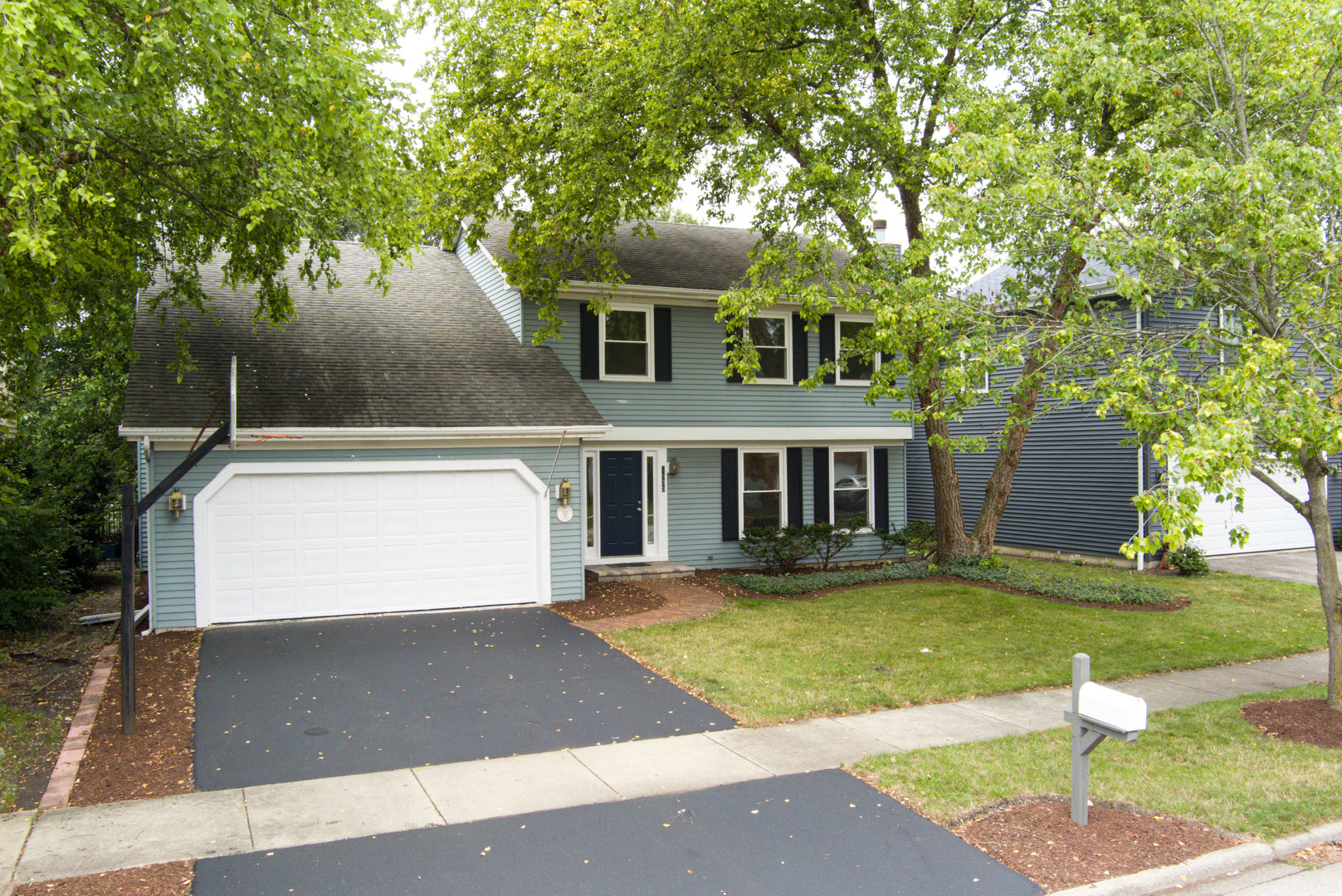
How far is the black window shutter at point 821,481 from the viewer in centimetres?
1722

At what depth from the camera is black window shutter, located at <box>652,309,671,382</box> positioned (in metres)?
15.7

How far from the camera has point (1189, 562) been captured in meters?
15.4

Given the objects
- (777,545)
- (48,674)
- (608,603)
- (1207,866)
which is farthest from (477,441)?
(1207,866)

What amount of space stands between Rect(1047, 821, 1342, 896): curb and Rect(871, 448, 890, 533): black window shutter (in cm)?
1246

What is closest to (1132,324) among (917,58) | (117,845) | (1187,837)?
(917,58)

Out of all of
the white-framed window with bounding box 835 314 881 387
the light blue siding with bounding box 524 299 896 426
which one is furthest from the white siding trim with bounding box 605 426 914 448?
the white-framed window with bounding box 835 314 881 387

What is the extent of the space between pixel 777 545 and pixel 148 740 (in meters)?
10.5

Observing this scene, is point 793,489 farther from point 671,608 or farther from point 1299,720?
point 1299,720

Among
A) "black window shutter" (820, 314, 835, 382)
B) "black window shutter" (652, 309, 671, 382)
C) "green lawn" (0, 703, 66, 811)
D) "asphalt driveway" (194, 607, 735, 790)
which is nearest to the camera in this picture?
"green lawn" (0, 703, 66, 811)

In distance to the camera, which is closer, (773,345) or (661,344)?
(661,344)

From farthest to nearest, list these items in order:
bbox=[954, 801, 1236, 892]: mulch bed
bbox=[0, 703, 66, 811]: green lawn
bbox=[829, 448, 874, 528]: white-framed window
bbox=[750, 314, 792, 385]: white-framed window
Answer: bbox=[829, 448, 874, 528]: white-framed window → bbox=[750, 314, 792, 385]: white-framed window → bbox=[0, 703, 66, 811]: green lawn → bbox=[954, 801, 1236, 892]: mulch bed

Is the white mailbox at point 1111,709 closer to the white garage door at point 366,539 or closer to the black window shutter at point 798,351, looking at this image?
the white garage door at point 366,539

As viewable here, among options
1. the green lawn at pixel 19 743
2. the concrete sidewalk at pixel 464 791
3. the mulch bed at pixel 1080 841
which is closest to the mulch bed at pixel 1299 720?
the concrete sidewalk at pixel 464 791

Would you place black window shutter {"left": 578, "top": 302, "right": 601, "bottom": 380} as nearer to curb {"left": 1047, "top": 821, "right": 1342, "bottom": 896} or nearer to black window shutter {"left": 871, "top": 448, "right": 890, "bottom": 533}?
black window shutter {"left": 871, "top": 448, "right": 890, "bottom": 533}
